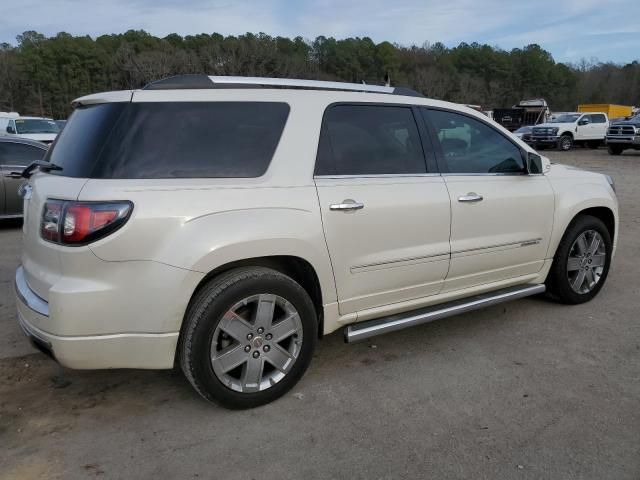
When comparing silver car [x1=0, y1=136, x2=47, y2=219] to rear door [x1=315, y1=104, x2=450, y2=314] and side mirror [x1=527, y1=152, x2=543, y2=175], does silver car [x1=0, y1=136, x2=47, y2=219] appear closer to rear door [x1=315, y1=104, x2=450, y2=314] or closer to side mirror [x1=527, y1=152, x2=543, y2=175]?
rear door [x1=315, y1=104, x2=450, y2=314]

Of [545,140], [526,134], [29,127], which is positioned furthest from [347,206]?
[526,134]

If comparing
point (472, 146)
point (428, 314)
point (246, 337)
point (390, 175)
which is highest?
point (472, 146)

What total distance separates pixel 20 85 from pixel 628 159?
7296cm

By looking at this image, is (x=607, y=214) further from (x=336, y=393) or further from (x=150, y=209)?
(x=150, y=209)

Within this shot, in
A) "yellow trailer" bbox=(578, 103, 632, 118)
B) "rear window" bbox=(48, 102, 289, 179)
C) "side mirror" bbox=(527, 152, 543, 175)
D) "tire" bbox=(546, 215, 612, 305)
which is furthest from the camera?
"yellow trailer" bbox=(578, 103, 632, 118)

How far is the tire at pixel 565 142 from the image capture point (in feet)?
95.1

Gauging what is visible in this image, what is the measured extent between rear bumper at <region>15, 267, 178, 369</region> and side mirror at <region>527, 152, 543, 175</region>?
2947mm

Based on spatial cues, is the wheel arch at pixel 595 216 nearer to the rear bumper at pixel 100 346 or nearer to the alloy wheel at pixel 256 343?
the alloy wheel at pixel 256 343

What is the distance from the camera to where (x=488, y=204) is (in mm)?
3875

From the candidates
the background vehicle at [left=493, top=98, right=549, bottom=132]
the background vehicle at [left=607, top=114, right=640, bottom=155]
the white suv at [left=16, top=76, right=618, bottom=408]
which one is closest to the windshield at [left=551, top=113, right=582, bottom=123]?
the background vehicle at [left=607, top=114, right=640, bottom=155]

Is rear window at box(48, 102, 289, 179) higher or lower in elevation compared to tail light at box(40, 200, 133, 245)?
higher

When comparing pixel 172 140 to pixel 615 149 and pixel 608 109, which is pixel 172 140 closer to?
pixel 615 149

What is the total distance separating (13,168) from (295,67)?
55533 millimetres

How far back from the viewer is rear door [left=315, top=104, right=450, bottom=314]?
3.22 meters
